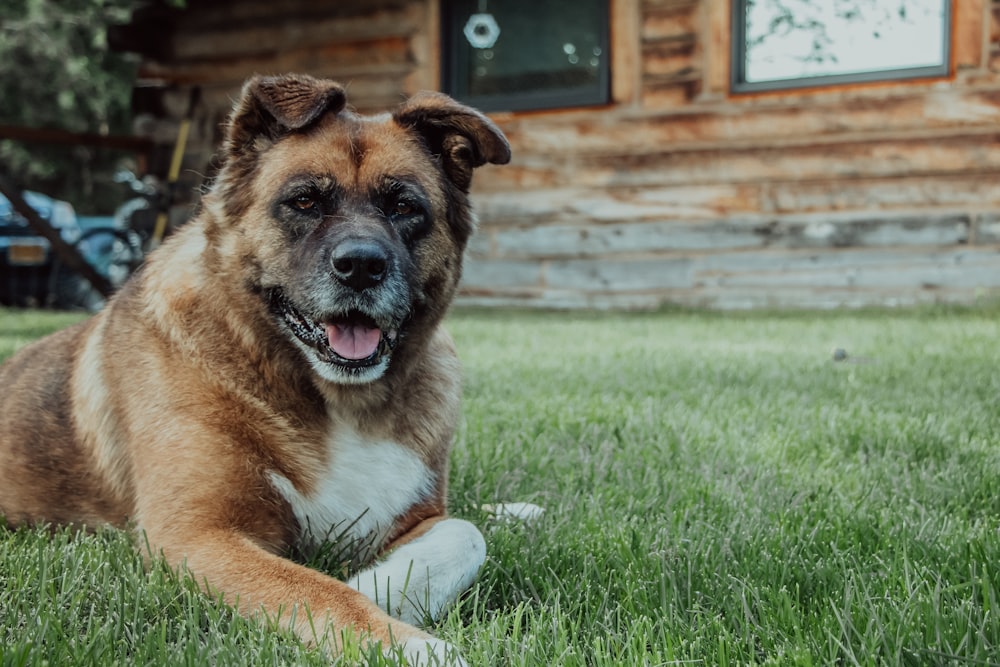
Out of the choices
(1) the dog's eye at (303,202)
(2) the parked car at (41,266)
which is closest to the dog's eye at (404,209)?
(1) the dog's eye at (303,202)

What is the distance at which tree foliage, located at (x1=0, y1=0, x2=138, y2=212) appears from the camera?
71.9 ft

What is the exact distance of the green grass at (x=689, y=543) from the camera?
1722 millimetres

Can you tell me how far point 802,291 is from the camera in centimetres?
922

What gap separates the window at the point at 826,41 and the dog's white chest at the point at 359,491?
7639 millimetres

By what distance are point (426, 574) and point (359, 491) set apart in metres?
0.42

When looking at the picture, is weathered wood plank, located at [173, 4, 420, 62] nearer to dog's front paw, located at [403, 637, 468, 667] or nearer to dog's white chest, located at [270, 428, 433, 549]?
dog's white chest, located at [270, 428, 433, 549]

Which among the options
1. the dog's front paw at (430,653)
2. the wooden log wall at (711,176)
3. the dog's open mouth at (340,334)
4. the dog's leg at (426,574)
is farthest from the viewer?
the wooden log wall at (711,176)

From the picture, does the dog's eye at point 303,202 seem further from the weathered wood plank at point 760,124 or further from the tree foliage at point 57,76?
the tree foliage at point 57,76

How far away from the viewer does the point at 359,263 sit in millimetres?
2406

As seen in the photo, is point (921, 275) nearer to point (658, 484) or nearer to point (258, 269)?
point (658, 484)

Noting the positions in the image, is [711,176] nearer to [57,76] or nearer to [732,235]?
[732,235]

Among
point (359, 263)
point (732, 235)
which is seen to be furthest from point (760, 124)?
point (359, 263)

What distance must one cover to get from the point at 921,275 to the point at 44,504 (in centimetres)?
829

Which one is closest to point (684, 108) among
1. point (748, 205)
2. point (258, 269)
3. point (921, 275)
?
point (748, 205)
